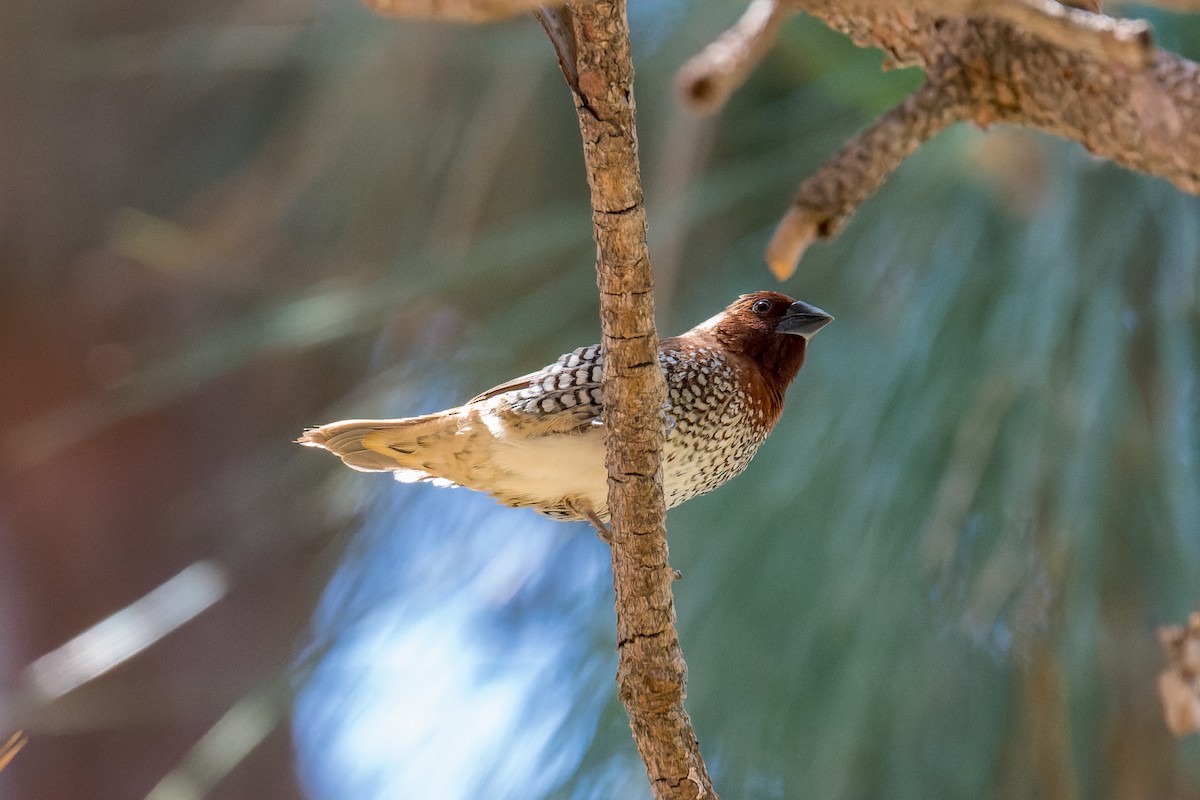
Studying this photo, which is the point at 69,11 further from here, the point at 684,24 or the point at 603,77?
the point at 603,77

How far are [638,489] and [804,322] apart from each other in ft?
3.55

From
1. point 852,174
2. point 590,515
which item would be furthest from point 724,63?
point 590,515

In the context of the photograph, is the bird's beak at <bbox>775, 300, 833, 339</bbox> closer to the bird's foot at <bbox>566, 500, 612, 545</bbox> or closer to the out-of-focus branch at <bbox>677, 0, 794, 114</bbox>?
the bird's foot at <bbox>566, 500, 612, 545</bbox>

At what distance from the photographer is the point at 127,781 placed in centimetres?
441

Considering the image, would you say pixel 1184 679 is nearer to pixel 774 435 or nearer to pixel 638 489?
pixel 638 489

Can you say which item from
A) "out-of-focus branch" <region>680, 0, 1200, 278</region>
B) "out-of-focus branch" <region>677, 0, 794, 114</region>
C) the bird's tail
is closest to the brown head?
the bird's tail

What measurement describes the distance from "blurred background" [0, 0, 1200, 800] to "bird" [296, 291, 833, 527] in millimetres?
544

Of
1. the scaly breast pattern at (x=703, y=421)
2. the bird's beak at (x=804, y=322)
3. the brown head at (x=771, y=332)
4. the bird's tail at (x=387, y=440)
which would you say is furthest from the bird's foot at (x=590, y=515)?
the bird's beak at (x=804, y=322)

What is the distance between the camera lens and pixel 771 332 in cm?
241

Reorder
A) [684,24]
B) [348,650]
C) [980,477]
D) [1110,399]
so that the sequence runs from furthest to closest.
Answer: [684,24] → [348,650] → [980,477] → [1110,399]

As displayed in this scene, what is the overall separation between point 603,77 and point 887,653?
1.84m

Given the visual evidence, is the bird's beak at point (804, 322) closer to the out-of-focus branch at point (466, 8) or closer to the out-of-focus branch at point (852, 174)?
the out-of-focus branch at point (852, 174)

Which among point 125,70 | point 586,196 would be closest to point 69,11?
point 125,70

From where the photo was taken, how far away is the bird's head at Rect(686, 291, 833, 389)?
2395 mm
